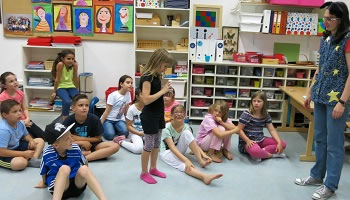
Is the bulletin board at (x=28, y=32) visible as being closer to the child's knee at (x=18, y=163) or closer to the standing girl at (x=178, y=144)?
the standing girl at (x=178, y=144)

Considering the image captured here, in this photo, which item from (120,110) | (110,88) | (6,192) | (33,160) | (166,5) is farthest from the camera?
(110,88)

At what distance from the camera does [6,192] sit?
2.42m

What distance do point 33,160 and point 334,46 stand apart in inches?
98.5

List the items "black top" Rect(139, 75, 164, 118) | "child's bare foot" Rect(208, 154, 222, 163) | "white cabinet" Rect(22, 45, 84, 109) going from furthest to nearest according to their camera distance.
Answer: "white cabinet" Rect(22, 45, 84, 109)
"child's bare foot" Rect(208, 154, 222, 163)
"black top" Rect(139, 75, 164, 118)

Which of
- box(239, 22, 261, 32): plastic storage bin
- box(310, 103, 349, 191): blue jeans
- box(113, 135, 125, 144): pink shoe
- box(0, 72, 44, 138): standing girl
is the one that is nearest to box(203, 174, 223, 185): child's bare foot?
box(310, 103, 349, 191): blue jeans

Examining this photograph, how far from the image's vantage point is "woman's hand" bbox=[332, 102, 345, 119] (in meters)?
2.17

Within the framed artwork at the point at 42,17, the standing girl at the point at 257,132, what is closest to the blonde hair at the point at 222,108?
the standing girl at the point at 257,132

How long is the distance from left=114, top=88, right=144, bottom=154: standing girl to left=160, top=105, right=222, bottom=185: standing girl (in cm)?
31

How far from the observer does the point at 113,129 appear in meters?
3.69

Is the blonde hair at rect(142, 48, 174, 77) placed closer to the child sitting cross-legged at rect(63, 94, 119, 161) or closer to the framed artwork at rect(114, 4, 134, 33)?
the child sitting cross-legged at rect(63, 94, 119, 161)

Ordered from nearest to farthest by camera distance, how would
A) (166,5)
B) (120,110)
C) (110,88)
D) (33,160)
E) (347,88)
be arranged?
(347,88) < (33,160) < (120,110) < (166,5) < (110,88)

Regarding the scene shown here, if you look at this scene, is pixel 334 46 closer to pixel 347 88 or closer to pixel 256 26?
pixel 347 88

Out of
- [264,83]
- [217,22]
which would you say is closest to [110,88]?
[217,22]

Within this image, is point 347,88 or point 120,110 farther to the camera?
point 120,110
